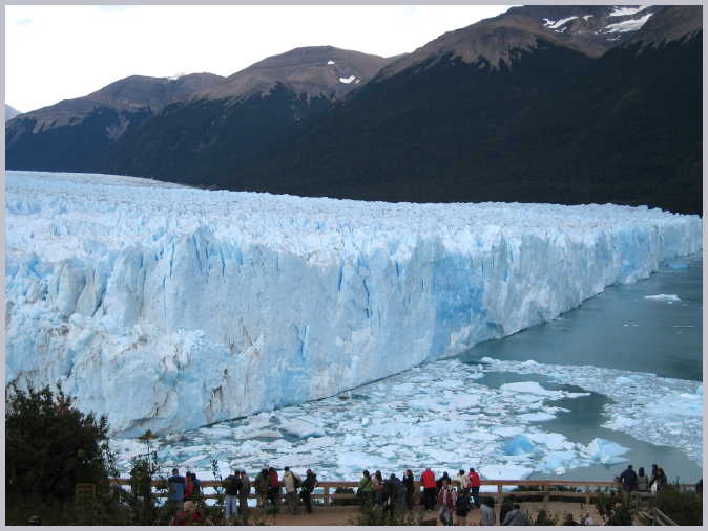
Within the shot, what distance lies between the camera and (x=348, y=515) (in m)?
5.95

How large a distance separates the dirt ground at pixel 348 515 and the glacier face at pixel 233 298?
261cm

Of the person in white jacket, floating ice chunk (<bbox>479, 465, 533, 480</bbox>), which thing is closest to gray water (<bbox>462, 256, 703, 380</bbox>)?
floating ice chunk (<bbox>479, 465, 533, 480</bbox>)

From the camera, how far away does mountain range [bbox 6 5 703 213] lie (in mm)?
28391

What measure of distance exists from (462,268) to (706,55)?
5.47 meters

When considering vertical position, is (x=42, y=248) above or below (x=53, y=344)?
above

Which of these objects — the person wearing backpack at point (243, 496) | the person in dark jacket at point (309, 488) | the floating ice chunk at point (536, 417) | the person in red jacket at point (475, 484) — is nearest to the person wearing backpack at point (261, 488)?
the person wearing backpack at point (243, 496)

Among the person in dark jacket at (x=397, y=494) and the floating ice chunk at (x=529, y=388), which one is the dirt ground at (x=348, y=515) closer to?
the person in dark jacket at (x=397, y=494)

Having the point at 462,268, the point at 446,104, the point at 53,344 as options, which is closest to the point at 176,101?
the point at 446,104

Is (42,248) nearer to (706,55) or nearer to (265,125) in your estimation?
(706,55)

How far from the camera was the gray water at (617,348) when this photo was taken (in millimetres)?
7790

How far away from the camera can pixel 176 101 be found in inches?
1718

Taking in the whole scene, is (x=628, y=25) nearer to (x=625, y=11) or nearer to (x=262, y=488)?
(x=625, y=11)

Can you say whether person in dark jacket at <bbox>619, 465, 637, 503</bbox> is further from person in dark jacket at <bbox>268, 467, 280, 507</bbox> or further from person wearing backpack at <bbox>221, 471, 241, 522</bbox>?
person wearing backpack at <bbox>221, 471, 241, 522</bbox>

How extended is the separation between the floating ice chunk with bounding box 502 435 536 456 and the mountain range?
17.3 m
